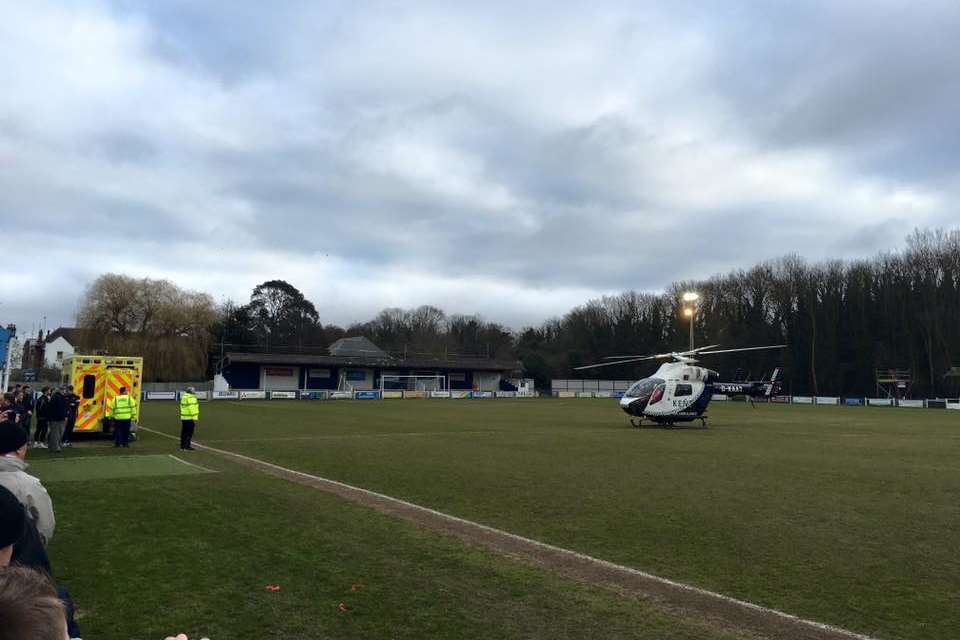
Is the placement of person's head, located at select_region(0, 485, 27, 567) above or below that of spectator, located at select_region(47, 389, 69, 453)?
above

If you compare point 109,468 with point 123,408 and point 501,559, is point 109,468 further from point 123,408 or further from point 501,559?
point 501,559

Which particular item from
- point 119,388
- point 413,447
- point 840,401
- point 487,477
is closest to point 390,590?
point 487,477

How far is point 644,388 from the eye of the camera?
94.6 ft

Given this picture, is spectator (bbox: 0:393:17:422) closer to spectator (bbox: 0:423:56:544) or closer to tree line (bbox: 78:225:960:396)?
spectator (bbox: 0:423:56:544)

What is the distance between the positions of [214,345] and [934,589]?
65504mm

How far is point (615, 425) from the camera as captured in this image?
29781 millimetres

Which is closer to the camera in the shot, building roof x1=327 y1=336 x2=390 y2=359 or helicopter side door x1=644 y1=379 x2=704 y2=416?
helicopter side door x1=644 y1=379 x2=704 y2=416

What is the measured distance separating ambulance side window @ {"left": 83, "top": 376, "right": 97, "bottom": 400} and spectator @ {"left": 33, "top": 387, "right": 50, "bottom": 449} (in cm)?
104

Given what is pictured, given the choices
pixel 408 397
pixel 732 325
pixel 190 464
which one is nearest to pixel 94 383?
pixel 190 464

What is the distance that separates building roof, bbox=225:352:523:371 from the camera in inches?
2709

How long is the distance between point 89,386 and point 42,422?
1707 mm

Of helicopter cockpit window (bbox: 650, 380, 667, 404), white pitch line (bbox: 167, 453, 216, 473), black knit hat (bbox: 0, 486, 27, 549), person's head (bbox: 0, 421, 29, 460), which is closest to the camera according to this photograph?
black knit hat (bbox: 0, 486, 27, 549)

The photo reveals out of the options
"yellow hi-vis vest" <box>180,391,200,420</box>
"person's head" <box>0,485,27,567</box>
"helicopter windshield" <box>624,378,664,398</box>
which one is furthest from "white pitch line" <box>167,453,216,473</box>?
"helicopter windshield" <box>624,378,664,398</box>

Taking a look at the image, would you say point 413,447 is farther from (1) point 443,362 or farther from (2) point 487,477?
(1) point 443,362
